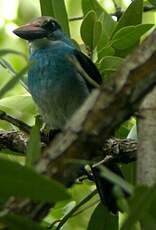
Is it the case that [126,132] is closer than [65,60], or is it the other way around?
[126,132]

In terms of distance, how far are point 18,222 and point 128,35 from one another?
4.50ft

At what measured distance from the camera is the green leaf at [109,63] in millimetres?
2353

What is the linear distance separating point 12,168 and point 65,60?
1.87 meters

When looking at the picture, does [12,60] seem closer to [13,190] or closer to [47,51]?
[47,51]

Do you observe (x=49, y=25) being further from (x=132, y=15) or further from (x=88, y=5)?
(x=132, y=15)

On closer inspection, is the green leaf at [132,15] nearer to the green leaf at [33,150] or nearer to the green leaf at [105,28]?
the green leaf at [105,28]

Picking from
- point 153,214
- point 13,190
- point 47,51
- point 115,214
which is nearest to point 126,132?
point 115,214

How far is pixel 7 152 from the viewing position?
2361 millimetres

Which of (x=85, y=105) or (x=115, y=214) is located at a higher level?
(x=85, y=105)

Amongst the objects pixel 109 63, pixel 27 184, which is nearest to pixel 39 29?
pixel 109 63

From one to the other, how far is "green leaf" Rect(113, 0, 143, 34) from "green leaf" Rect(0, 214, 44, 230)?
1.53m

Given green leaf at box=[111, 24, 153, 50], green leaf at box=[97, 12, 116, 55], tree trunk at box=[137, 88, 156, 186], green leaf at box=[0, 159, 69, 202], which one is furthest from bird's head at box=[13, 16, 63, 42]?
green leaf at box=[0, 159, 69, 202]

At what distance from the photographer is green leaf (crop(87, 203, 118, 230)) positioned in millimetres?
2166

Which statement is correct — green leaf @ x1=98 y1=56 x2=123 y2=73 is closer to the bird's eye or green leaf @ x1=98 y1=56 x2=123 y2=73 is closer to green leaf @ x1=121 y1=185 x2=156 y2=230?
the bird's eye
